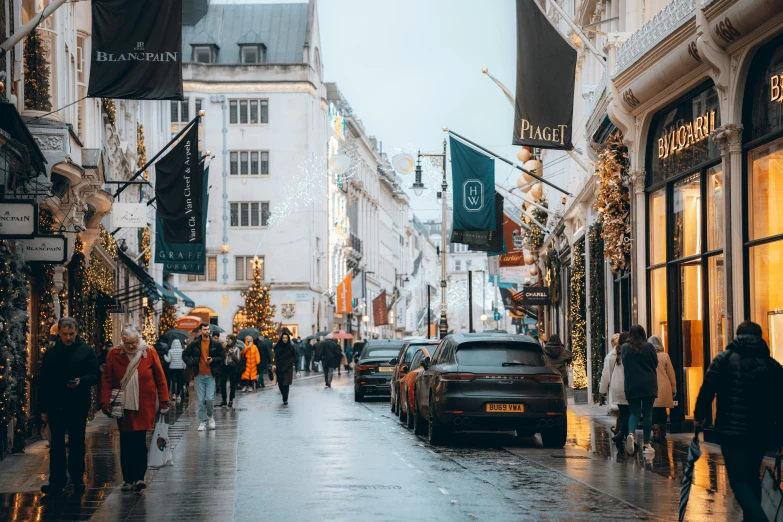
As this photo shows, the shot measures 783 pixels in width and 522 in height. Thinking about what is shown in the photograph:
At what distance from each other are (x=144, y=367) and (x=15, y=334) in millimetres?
4821

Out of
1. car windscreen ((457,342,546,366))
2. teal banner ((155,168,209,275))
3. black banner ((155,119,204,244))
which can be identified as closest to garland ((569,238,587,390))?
black banner ((155,119,204,244))

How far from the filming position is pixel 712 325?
63.5 ft

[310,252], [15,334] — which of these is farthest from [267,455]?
[310,252]

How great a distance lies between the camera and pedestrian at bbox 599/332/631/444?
58.6 ft

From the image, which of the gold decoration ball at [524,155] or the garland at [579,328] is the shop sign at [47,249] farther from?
the gold decoration ball at [524,155]

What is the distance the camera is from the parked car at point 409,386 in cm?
2227

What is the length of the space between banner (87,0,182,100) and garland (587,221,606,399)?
533 inches

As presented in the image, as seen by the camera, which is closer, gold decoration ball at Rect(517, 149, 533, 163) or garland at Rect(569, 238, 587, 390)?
garland at Rect(569, 238, 587, 390)

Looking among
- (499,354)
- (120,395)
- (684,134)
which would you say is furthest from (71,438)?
(684,134)

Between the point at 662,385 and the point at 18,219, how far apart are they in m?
9.07

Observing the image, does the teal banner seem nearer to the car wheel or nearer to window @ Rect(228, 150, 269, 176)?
the car wheel

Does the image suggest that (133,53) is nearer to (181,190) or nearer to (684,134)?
(684,134)

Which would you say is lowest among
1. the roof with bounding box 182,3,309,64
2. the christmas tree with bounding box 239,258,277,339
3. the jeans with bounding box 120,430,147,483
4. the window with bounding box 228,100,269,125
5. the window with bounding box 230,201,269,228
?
the jeans with bounding box 120,430,147,483

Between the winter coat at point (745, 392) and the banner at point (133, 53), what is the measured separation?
9.63 meters
